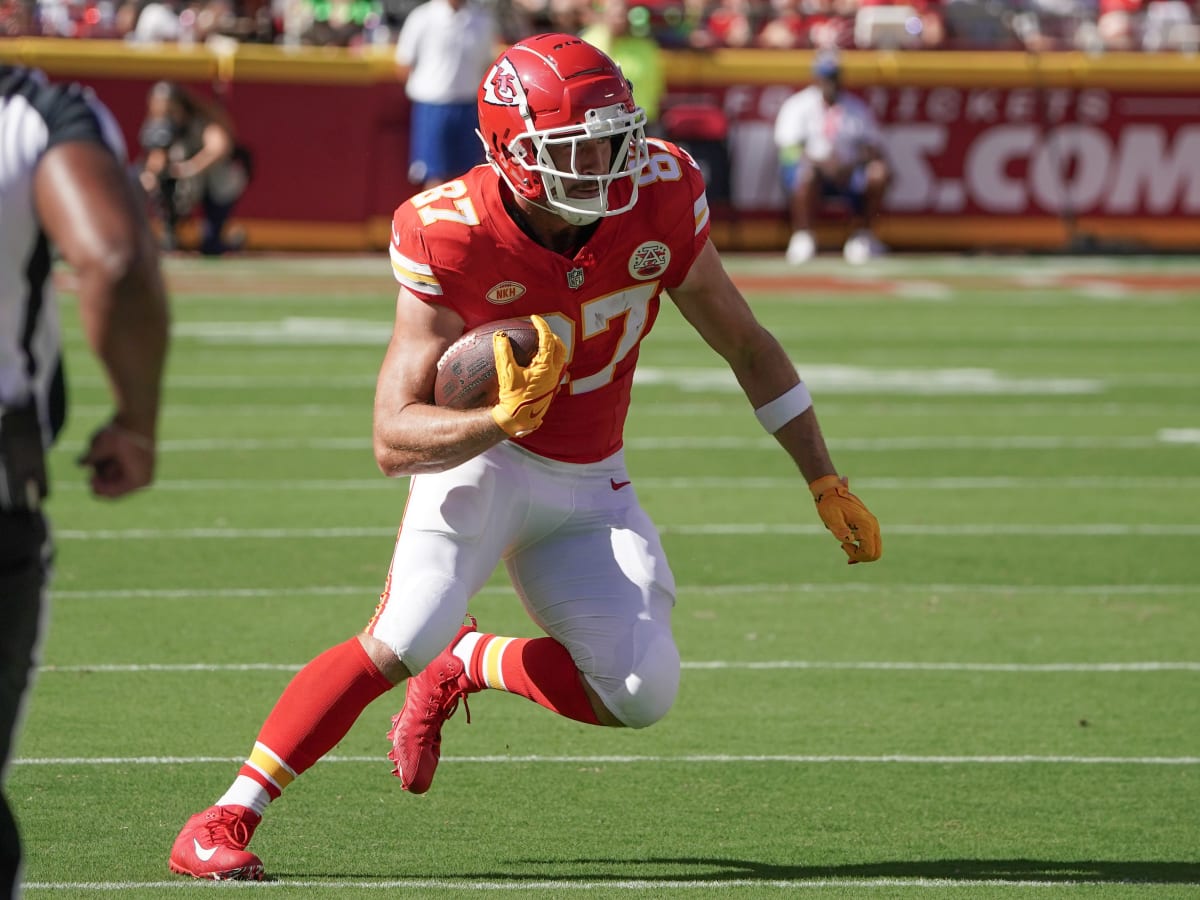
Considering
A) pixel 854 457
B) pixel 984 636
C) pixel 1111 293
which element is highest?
pixel 984 636

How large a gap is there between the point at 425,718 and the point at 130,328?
6.16 ft

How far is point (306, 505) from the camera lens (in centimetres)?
821

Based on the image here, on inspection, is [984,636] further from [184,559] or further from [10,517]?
[10,517]

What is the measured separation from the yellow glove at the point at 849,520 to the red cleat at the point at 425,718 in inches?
34.7

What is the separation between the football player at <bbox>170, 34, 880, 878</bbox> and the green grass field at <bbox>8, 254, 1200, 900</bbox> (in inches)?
13.0

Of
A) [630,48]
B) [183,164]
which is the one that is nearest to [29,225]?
[183,164]

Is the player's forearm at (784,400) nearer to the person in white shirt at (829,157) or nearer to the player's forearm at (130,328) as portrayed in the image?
the player's forearm at (130,328)

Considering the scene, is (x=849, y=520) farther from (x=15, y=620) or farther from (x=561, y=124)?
(x=15, y=620)

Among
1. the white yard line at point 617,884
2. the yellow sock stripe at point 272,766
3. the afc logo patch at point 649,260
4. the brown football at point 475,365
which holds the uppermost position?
the afc logo patch at point 649,260

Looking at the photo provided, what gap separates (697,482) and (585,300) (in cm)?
471

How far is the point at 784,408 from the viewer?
439 centimetres

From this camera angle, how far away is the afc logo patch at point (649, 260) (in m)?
4.16

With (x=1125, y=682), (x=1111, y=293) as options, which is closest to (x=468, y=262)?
(x=1125, y=682)

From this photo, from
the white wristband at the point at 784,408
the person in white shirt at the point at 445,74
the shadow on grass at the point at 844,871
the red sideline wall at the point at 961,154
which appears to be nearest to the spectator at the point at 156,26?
the red sideline wall at the point at 961,154
